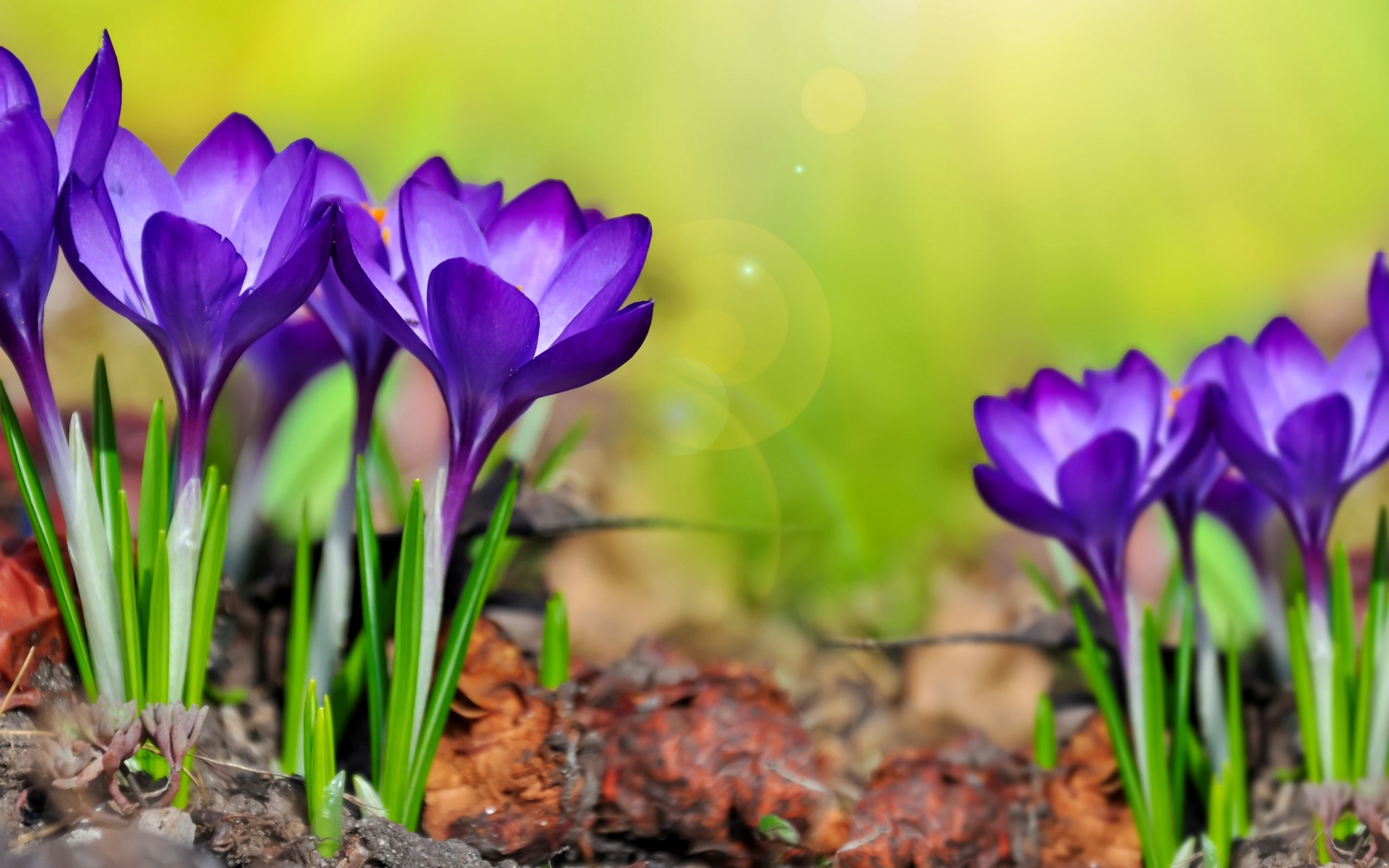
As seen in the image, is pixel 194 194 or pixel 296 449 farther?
pixel 296 449

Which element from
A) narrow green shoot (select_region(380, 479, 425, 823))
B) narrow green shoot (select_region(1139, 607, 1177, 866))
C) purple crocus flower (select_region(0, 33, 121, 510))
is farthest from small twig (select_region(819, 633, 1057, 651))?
purple crocus flower (select_region(0, 33, 121, 510))

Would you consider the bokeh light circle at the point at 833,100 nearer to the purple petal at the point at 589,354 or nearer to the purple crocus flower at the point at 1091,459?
the purple crocus flower at the point at 1091,459

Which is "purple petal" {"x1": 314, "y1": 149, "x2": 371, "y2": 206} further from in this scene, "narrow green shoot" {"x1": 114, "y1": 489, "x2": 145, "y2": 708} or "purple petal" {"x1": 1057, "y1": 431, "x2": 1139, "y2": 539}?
"purple petal" {"x1": 1057, "y1": 431, "x2": 1139, "y2": 539}

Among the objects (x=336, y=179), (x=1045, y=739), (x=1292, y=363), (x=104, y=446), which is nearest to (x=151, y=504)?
(x=104, y=446)

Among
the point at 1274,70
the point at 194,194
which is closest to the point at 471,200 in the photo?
the point at 194,194

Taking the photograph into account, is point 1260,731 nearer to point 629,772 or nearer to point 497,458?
point 629,772

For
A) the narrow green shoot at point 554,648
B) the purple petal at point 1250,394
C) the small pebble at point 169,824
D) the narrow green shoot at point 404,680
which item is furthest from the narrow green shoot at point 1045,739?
the small pebble at point 169,824

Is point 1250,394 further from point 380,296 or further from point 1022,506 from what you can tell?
point 380,296
